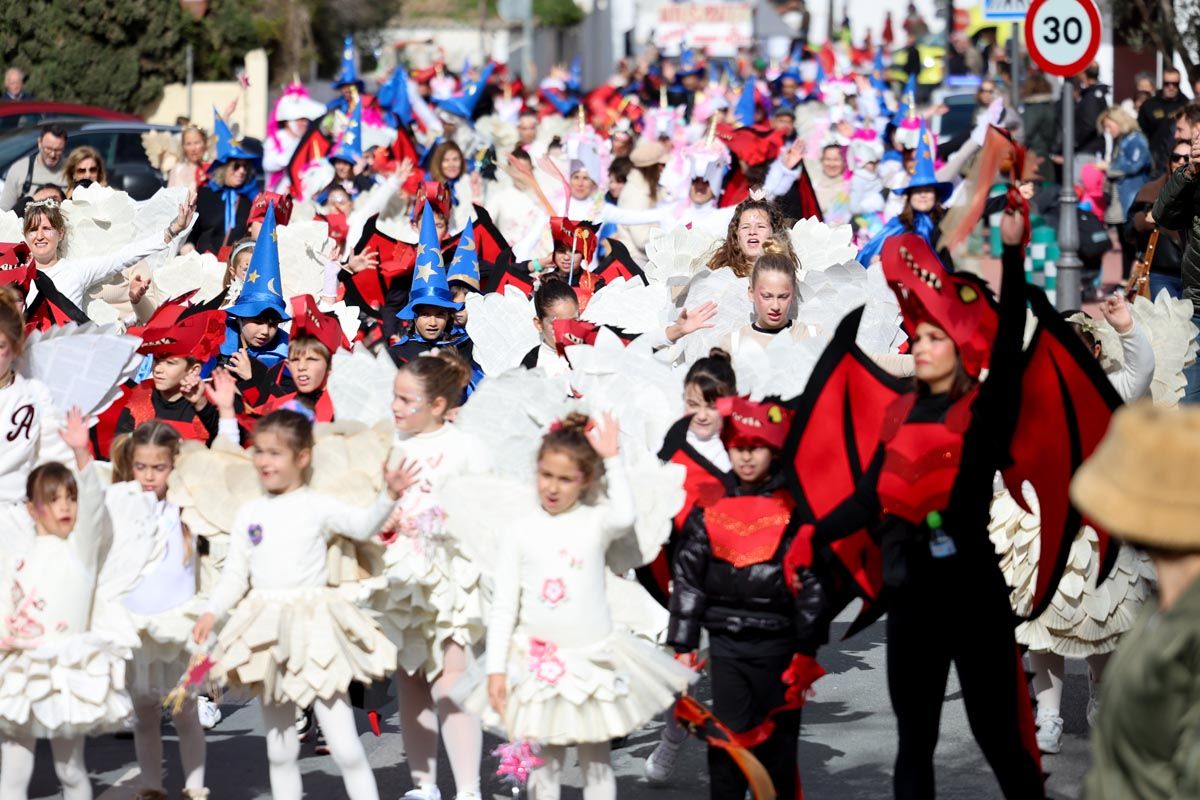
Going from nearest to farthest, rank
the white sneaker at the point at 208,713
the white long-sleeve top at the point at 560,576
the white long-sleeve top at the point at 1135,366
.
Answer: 1. the white long-sleeve top at the point at 560,576
2. the white long-sleeve top at the point at 1135,366
3. the white sneaker at the point at 208,713

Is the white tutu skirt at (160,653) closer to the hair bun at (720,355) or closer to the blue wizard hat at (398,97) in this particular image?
the hair bun at (720,355)

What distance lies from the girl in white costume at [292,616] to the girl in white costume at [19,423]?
1.12m

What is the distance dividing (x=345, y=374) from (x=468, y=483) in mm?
974

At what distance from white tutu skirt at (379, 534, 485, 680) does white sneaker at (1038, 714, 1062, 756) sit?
83.0 inches

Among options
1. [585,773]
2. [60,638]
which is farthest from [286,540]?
[585,773]

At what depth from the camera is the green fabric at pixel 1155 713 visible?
12.0 feet

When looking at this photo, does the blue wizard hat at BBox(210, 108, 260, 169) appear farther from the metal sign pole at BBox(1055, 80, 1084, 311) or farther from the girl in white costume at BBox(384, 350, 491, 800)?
the girl in white costume at BBox(384, 350, 491, 800)

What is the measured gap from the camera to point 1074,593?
7188 millimetres

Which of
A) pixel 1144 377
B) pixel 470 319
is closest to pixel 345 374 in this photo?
pixel 470 319

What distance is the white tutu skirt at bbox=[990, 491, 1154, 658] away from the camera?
7176 millimetres

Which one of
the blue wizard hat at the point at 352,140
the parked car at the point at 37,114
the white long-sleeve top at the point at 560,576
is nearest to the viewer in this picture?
the white long-sleeve top at the point at 560,576

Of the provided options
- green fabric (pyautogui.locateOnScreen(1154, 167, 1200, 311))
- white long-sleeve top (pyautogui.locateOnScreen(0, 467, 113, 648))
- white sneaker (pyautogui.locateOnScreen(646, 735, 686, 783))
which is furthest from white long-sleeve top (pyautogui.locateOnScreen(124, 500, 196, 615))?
green fabric (pyautogui.locateOnScreen(1154, 167, 1200, 311))

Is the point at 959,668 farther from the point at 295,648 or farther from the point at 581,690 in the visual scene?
the point at 295,648

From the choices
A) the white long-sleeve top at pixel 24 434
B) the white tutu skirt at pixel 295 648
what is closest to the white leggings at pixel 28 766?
the white tutu skirt at pixel 295 648
